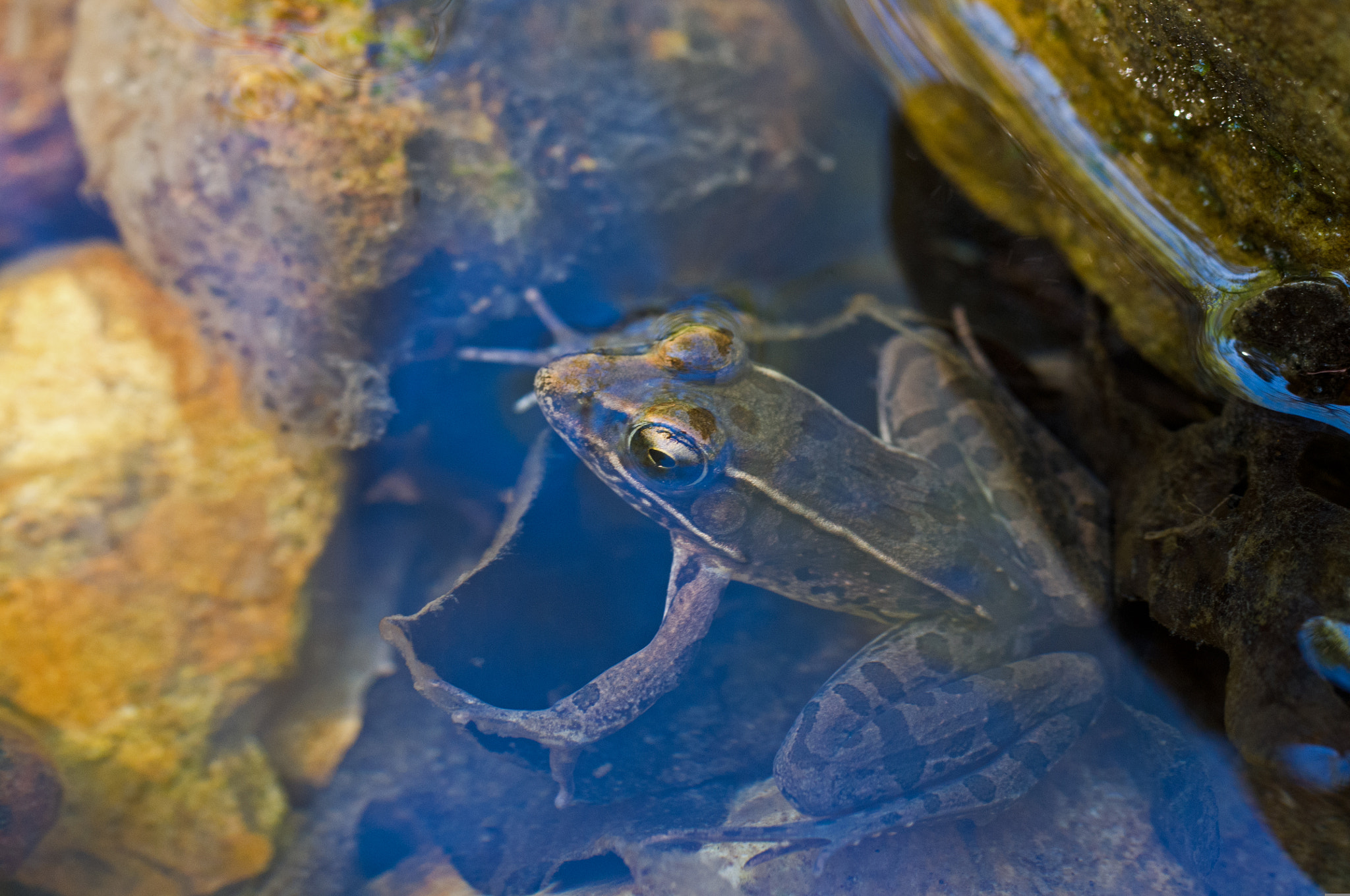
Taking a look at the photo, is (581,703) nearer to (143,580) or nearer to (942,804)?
(942,804)

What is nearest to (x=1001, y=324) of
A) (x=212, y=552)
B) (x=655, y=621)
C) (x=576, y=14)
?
(x=655, y=621)

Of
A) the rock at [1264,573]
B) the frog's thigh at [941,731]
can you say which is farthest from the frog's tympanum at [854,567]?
the rock at [1264,573]

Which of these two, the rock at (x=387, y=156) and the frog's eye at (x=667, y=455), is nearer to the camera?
the frog's eye at (x=667, y=455)

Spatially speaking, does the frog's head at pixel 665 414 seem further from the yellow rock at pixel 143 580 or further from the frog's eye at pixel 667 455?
the yellow rock at pixel 143 580

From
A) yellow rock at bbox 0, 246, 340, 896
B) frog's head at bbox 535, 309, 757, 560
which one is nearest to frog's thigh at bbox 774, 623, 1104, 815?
frog's head at bbox 535, 309, 757, 560

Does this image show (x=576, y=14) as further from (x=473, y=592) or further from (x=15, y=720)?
(x=15, y=720)

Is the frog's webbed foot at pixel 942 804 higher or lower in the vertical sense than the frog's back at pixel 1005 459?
lower
